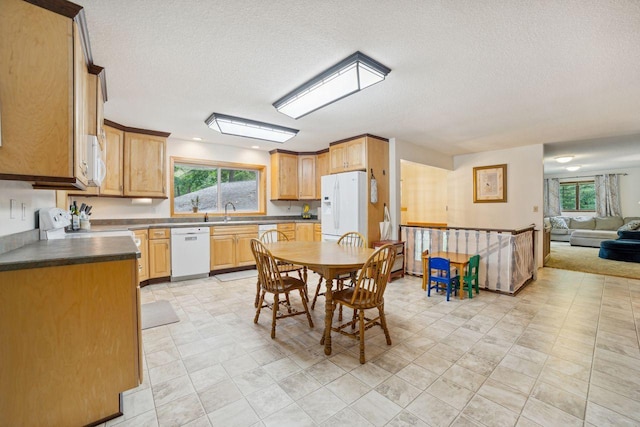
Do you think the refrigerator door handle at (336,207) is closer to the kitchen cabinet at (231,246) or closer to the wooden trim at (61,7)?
the kitchen cabinet at (231,246)

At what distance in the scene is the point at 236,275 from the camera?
15.2 ft

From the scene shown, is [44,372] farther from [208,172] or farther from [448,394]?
[208,172]

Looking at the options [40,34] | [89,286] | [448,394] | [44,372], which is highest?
[40,34]

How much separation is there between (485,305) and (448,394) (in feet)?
6.33

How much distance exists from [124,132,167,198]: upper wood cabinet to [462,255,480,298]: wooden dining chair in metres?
4.54

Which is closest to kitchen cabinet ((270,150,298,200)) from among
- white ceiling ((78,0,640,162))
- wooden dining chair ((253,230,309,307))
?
wooden dining chair ((253,230,309,307))

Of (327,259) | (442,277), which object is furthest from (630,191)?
(327,259)

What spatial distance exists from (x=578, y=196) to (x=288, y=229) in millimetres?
9770

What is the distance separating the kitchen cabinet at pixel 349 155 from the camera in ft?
14.7

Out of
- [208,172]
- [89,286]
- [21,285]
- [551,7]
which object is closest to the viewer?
[21,285]

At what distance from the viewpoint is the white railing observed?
362 centimetres

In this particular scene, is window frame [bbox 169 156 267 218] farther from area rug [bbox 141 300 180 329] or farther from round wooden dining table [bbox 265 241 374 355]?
round wooden dining table [bbox 265 241 374 355]

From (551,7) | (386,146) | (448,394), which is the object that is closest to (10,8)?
(551,7)

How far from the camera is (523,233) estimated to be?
395 cm
